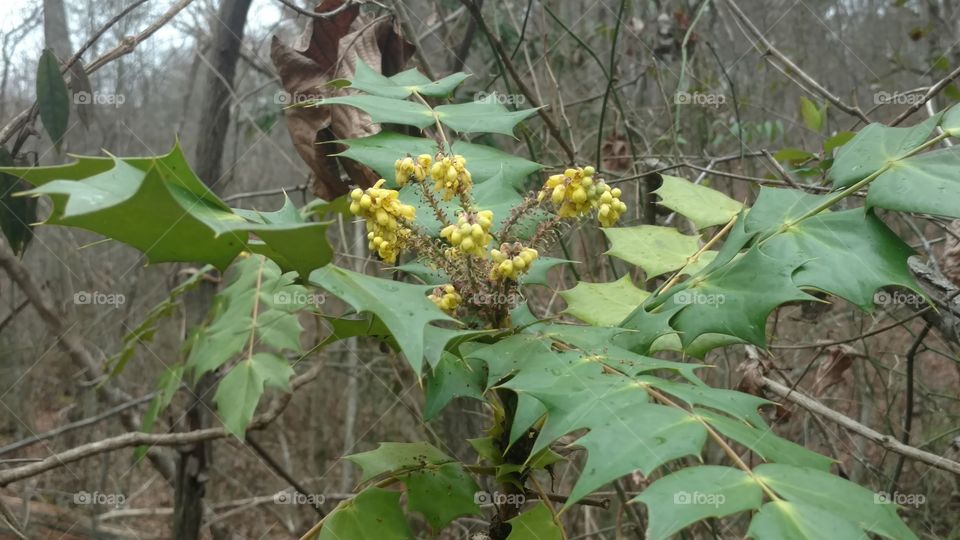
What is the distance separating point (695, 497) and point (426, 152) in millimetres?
914

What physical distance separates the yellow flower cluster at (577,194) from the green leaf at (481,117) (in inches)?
9.3

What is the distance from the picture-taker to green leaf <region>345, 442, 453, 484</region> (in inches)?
53.6

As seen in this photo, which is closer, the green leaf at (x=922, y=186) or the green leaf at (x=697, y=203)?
the green leaf at (x=922, y=186)

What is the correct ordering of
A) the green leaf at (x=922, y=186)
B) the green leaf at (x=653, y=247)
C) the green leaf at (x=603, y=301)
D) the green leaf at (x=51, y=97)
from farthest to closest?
the green leaf at (x=51, y=97)
the green leaf at (x=653, y=247)
the green leaf at (x=603, y=301)
the green leaf at (x=922, y=186)

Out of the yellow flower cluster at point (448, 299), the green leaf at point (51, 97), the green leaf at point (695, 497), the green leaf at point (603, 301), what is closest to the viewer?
the green leaf at point (695, 497)

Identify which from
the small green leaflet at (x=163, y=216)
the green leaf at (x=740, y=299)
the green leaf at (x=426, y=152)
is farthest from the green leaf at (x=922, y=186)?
the small green leaflet at (x=163, y=216)

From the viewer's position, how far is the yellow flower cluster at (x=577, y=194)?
129 cm

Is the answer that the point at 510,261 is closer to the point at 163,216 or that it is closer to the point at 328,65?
the point at 163,216

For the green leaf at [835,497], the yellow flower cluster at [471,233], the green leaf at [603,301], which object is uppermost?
the yellow flower cluster at [471,233]

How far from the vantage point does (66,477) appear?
13.7ft

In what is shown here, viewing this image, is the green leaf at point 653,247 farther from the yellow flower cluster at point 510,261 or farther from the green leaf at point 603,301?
the yellow flower cluster at point 510,261

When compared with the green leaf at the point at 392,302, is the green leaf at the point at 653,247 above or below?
below

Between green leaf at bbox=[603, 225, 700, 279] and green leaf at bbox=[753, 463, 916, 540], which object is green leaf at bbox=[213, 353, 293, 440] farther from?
green leaf at bbox=[753, 463, 916, 540]

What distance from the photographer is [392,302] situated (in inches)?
37.1
